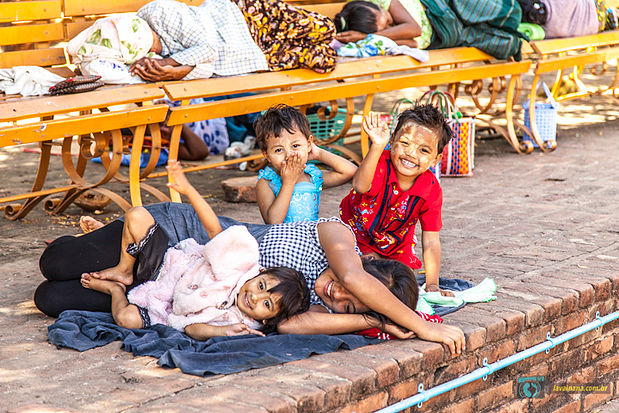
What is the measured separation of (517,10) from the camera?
6.88m

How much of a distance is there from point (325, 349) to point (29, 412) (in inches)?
39.7

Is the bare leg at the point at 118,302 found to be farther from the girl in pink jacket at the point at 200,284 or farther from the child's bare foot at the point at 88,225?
the child's bare foot at the point at 88,225

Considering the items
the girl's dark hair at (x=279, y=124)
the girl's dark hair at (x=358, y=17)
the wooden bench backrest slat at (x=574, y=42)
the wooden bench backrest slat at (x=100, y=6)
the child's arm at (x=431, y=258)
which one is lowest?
the child's arm at (x=431, y=258)

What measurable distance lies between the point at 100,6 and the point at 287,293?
308 cm

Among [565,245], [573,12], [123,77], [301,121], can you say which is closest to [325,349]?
[301,121]

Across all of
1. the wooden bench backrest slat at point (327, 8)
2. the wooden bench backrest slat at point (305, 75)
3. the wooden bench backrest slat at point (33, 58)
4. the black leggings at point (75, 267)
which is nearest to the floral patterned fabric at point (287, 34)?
the wooden bench backrest slat at point (305, 75)

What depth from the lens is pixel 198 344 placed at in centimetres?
295

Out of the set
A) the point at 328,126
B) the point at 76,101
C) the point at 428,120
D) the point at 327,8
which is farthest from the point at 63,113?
the point at 328,126

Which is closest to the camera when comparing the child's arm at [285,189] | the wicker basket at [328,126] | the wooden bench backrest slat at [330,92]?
the child's arm at [285,189]

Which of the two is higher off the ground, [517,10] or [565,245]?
[517,10]

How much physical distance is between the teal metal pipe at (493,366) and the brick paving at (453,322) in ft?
0.10

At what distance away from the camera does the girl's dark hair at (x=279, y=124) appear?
378 centimetres

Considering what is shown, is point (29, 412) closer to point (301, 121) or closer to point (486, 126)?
point (301, 121)

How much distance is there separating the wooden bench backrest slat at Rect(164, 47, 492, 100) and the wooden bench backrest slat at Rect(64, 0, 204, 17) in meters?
0.77
